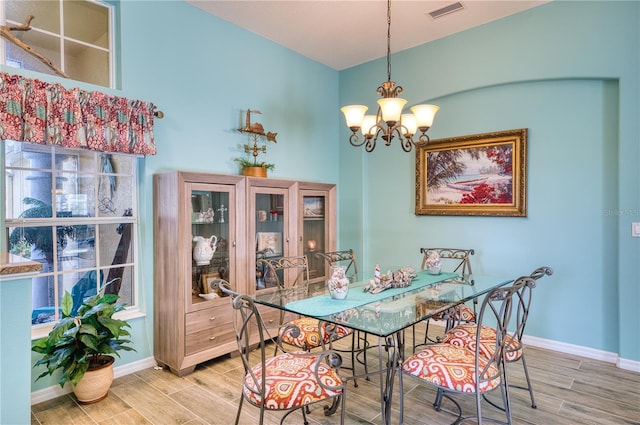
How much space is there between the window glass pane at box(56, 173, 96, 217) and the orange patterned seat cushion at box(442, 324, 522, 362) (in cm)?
280

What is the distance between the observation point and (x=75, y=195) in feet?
9.00

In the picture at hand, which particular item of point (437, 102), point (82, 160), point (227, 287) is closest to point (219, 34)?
point (82, 160)

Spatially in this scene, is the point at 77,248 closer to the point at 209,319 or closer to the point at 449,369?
the point at 209,319

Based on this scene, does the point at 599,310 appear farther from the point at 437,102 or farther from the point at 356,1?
the point at 356,1

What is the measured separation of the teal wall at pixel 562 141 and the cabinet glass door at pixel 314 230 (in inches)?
45.9

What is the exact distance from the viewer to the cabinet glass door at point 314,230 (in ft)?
13.4

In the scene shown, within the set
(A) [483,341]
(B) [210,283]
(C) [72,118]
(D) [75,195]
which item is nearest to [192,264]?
(B) [210,283]

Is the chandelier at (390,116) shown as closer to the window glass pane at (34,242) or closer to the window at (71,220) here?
the window at (71,220)

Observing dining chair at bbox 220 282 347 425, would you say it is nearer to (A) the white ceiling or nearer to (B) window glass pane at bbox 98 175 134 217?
(B) window glass pane at bbox 98 175 134 217

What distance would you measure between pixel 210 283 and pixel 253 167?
1.18 metres

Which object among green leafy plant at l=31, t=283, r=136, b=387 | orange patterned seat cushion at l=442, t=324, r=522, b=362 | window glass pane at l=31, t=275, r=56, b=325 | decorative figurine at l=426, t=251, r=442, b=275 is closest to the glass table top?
decorative figurine at l=426, t=251, r=442, b=275

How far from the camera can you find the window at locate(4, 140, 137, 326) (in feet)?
8.17

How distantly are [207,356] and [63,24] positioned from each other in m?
2.80

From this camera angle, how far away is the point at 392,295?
7.79 feet
